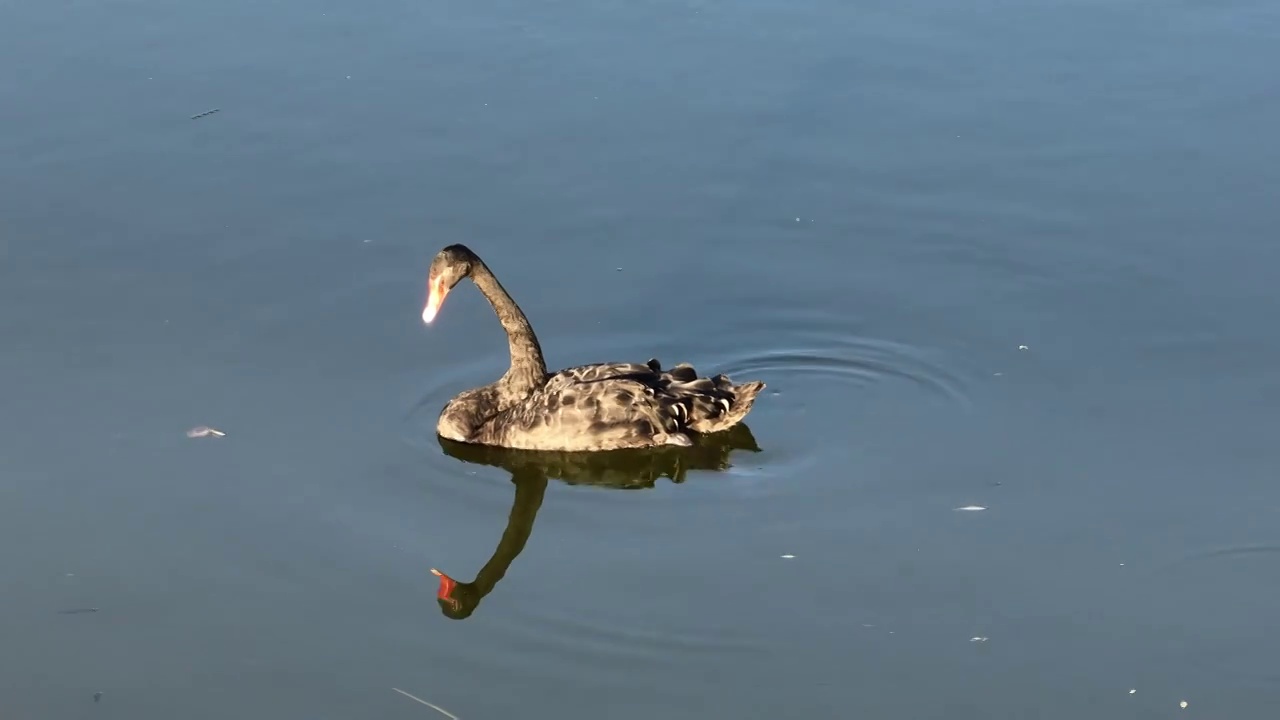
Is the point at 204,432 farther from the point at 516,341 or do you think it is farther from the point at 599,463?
the point at 599,463

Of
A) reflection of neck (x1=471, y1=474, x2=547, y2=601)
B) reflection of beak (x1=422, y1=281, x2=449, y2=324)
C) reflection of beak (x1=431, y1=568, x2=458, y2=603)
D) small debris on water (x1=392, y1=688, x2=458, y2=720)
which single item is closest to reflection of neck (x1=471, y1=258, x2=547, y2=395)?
reflection of beak (x1=422, y1=281, x2=449, y2=324)

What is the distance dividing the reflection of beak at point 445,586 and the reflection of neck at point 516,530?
0.09 meters

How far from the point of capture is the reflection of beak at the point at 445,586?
7414mm

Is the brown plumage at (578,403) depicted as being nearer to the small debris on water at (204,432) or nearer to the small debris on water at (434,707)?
the small debris on water at (204,432)

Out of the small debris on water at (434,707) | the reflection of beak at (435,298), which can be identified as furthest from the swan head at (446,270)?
the small debris on water at (434,707)

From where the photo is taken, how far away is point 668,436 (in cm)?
888

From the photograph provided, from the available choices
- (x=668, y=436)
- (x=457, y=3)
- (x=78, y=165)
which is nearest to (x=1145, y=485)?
(x=668, y=436)

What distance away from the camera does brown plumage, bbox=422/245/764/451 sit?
882cm

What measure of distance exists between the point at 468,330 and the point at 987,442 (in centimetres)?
306

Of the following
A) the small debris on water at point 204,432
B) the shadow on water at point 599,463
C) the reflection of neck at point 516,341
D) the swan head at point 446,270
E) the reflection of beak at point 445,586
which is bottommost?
the shadow on water at point 599,463

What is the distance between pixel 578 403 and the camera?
29.1ft

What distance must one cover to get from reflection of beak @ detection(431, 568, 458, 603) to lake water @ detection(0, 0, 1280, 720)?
0.17 feet

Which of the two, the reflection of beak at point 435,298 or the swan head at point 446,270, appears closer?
the reflection of beak at point 435,298

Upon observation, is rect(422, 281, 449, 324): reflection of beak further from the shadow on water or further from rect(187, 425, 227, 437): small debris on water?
rect(187, 425, 227, 437): small debris on water
